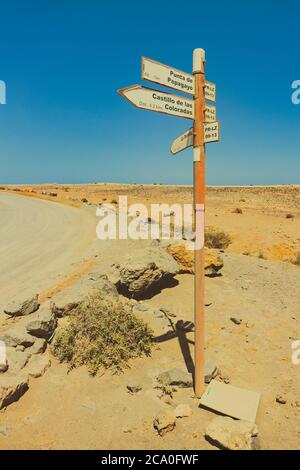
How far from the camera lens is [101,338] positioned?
5.62m

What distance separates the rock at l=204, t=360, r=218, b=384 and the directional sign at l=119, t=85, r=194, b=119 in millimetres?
3606

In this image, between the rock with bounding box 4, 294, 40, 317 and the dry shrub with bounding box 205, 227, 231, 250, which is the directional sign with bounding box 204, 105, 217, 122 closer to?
the rock with bounding box 4, 294, 40, 317

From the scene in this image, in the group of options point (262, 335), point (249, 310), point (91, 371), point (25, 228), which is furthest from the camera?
point (25, 228)

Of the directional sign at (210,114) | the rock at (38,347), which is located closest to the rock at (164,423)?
the rock at (38,347)

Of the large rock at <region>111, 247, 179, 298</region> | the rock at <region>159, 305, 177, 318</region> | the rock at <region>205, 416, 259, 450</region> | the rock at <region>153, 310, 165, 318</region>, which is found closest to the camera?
the rock at <region>205, 416, 259, 450</region>

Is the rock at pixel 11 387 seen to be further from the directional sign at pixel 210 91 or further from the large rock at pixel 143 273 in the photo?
the directional sign at pixel 210 91

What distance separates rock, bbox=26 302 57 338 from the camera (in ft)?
19.0

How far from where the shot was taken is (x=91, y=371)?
207 inches

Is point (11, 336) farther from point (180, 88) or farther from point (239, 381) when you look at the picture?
point (180, 88)

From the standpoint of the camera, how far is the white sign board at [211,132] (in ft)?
14.9

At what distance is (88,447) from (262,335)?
13.4 ft

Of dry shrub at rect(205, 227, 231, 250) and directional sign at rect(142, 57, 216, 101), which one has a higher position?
directional sign at rect(142, 57, 216, 101)

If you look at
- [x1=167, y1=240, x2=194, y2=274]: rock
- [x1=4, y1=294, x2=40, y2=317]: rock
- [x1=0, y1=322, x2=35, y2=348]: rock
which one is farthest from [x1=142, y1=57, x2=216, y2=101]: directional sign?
[x1=167, y1=240, x2=194, y2=274]: rock

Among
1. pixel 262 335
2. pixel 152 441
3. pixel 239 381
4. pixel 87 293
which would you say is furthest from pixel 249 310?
pixel 152 441
